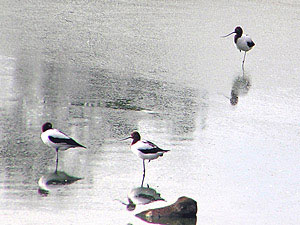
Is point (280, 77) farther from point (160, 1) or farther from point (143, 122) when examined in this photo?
point (160, 1)

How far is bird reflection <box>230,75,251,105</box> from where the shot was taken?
48.5ft

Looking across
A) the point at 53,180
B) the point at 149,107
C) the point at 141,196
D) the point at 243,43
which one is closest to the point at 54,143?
the point at 53,180

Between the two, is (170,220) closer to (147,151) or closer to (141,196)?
(141,196)

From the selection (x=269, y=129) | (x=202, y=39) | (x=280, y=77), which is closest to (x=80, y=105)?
(x=269, y=129)

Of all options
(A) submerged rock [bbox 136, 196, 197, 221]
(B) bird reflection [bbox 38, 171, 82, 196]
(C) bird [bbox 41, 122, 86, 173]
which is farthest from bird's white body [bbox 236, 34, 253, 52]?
(A) submerged rock [bbox 136, 196, 197, 221]

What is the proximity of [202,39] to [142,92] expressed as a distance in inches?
214

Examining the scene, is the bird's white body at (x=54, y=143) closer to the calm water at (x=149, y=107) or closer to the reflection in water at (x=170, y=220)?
the calm water at (x=149, y=107)

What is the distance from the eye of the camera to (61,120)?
40.6 ft

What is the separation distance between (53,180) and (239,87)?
22.9 feet

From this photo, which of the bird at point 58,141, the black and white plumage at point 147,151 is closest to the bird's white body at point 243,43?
the black and white plumage at point 147,151

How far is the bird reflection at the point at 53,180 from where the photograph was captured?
31.0 ft

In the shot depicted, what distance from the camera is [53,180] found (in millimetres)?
9750

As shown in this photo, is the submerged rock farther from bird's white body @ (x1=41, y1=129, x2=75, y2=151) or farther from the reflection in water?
bird's white body @ (x1=41, y1=129, x2=75, y2=151)

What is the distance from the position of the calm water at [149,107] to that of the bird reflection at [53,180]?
0.10 meters
